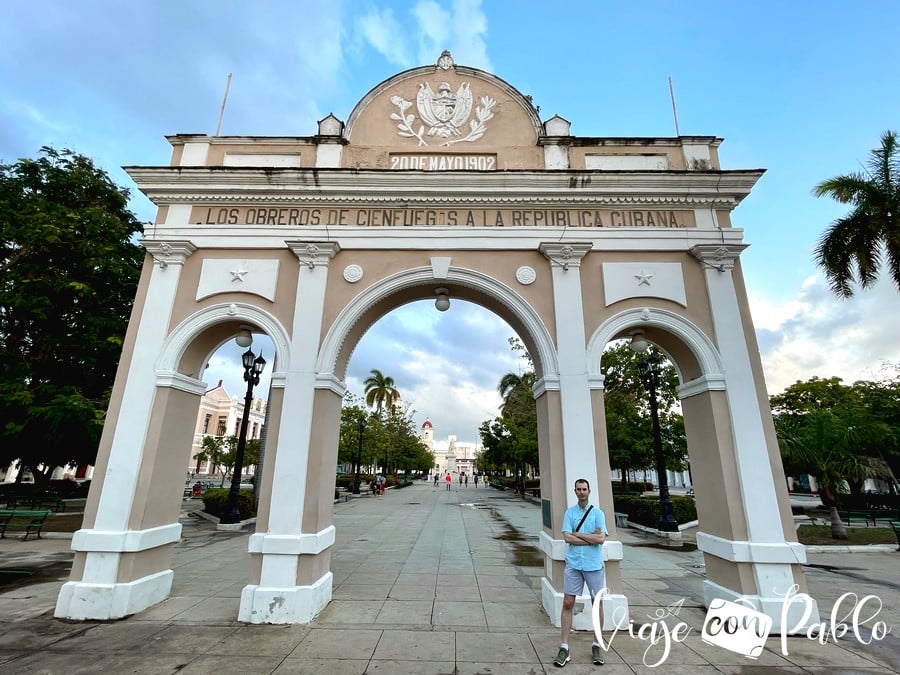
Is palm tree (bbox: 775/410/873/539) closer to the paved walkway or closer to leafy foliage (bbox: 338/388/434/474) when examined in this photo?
the paved walkway

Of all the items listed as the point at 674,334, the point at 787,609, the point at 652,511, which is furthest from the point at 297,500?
the point at 652,511

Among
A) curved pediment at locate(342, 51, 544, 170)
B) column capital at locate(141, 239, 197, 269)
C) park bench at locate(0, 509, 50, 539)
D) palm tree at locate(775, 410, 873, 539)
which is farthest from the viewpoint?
palm tree at locate(775, 410, 873, 539)

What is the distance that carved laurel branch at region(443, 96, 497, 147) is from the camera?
8055 mm

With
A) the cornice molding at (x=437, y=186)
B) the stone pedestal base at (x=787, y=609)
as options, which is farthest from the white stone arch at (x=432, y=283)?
the stone pedestal base at (x=787, y=609)

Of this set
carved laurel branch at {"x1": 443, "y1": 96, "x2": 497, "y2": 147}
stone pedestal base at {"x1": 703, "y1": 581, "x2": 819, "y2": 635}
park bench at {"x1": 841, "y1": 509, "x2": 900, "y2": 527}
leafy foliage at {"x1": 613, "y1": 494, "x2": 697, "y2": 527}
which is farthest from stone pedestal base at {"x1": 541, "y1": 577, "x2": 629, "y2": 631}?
park bench at {"x1": 841, "y1": 509, "x2": 900, "y2": 527}

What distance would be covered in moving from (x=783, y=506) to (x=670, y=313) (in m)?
3.15

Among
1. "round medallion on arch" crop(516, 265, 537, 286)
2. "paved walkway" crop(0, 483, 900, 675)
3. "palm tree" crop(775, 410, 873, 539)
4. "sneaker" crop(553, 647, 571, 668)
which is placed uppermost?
"round medallion on arch" crop(516, 265, 537, 286)

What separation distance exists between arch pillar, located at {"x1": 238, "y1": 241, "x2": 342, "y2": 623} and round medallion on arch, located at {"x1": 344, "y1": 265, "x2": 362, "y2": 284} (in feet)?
1.12

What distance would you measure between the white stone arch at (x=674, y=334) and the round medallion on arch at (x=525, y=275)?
1.37 metres

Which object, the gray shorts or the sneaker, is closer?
the sneaker

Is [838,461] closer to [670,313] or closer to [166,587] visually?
[670,313]

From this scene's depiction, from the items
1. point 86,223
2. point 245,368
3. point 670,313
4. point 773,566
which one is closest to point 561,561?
point 773,566

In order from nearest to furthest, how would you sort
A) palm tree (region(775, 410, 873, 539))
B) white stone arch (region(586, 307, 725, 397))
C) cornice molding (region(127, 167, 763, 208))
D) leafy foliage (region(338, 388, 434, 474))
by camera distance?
white stone arch (region(586, 307, 725, 397)), cornice molding (region(127, 167, 763, 208)), palm tree (region(775, 410, 873, 539)), leafy foliage (region(338, 388, 434, 474))

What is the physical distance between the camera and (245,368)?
1282cm
